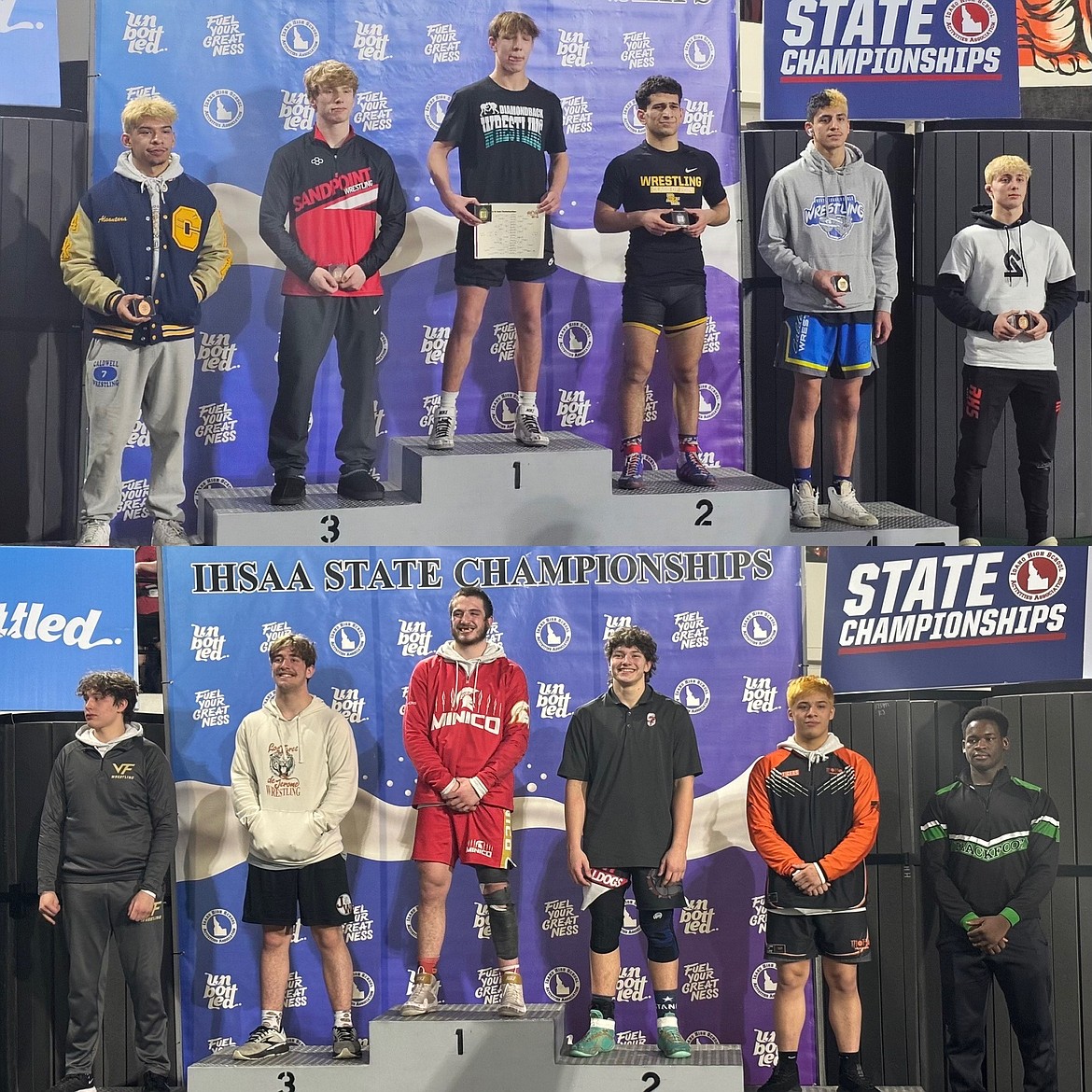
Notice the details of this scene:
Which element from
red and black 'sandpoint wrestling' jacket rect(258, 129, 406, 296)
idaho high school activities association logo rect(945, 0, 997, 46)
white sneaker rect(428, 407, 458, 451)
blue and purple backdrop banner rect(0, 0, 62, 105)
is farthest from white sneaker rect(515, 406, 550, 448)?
idaho high school activities association logo rect(945, 0, 997, 46)

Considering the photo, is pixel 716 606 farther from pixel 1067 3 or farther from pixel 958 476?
pixel 1067 3

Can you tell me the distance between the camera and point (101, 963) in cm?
522

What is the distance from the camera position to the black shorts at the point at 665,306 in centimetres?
595

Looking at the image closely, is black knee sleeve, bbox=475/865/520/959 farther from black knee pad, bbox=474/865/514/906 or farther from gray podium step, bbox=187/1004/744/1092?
gray podium step, bbox=187/1004/744/1092

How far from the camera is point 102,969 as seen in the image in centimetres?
528

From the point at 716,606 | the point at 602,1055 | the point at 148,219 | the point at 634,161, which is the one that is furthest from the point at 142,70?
the point at 602,1055

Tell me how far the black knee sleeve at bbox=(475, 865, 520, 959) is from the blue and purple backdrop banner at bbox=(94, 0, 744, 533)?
194cm

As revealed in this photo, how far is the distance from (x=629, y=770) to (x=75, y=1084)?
7.25ft

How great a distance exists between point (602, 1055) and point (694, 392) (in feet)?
8.53

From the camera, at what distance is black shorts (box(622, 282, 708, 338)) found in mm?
5949

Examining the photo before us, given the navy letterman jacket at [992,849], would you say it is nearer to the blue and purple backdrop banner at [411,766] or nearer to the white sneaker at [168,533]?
the blue and purple backdrop banner at [411,766]

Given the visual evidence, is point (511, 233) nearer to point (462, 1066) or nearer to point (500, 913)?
point (500, 913)

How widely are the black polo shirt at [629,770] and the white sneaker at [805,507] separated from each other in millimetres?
1216

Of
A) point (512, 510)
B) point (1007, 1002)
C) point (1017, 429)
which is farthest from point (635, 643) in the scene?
point (1017, 429)
